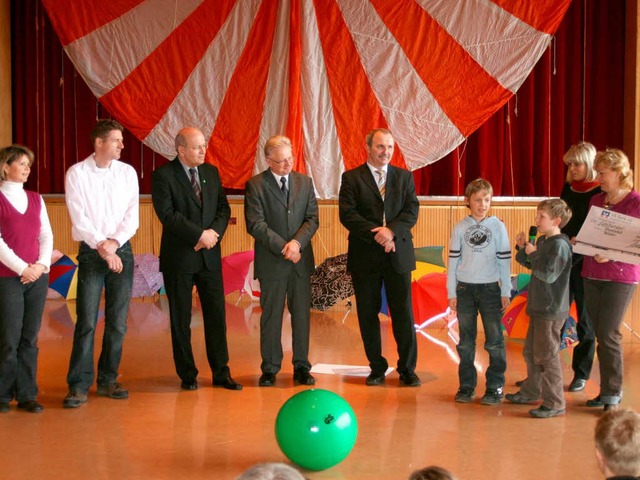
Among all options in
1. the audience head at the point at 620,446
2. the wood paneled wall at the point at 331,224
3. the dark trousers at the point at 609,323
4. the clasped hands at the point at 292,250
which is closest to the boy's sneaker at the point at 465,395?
the dark trousers at the point at 609,323

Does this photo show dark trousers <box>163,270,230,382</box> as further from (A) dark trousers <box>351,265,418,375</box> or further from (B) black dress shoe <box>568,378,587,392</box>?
(B) black dress shoe <box>568,378,587,392</box>

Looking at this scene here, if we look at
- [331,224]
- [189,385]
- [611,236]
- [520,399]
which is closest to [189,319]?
[189,385]

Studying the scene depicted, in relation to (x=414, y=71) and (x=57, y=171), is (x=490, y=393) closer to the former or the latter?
(x=414, y=71)

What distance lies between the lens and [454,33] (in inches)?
288

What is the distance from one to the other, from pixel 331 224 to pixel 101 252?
4167mm

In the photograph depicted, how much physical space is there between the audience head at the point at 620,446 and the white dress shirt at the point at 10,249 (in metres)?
2.96

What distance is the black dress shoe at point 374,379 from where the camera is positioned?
4848mm

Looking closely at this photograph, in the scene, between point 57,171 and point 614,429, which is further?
point 57,171

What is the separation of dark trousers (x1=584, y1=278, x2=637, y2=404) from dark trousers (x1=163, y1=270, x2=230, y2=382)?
Answer: 1.97 metres

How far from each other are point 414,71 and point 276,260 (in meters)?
3.12

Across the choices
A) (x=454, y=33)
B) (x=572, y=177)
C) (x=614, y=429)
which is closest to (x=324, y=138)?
(x=454, y=33)

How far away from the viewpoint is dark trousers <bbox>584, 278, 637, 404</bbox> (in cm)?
420

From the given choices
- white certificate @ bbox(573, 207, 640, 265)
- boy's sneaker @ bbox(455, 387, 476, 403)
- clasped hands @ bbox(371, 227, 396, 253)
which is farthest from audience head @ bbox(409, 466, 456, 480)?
clasped hands @ bbox(371, 227, 396, 253)

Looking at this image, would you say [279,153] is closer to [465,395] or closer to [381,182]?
[381,182]
